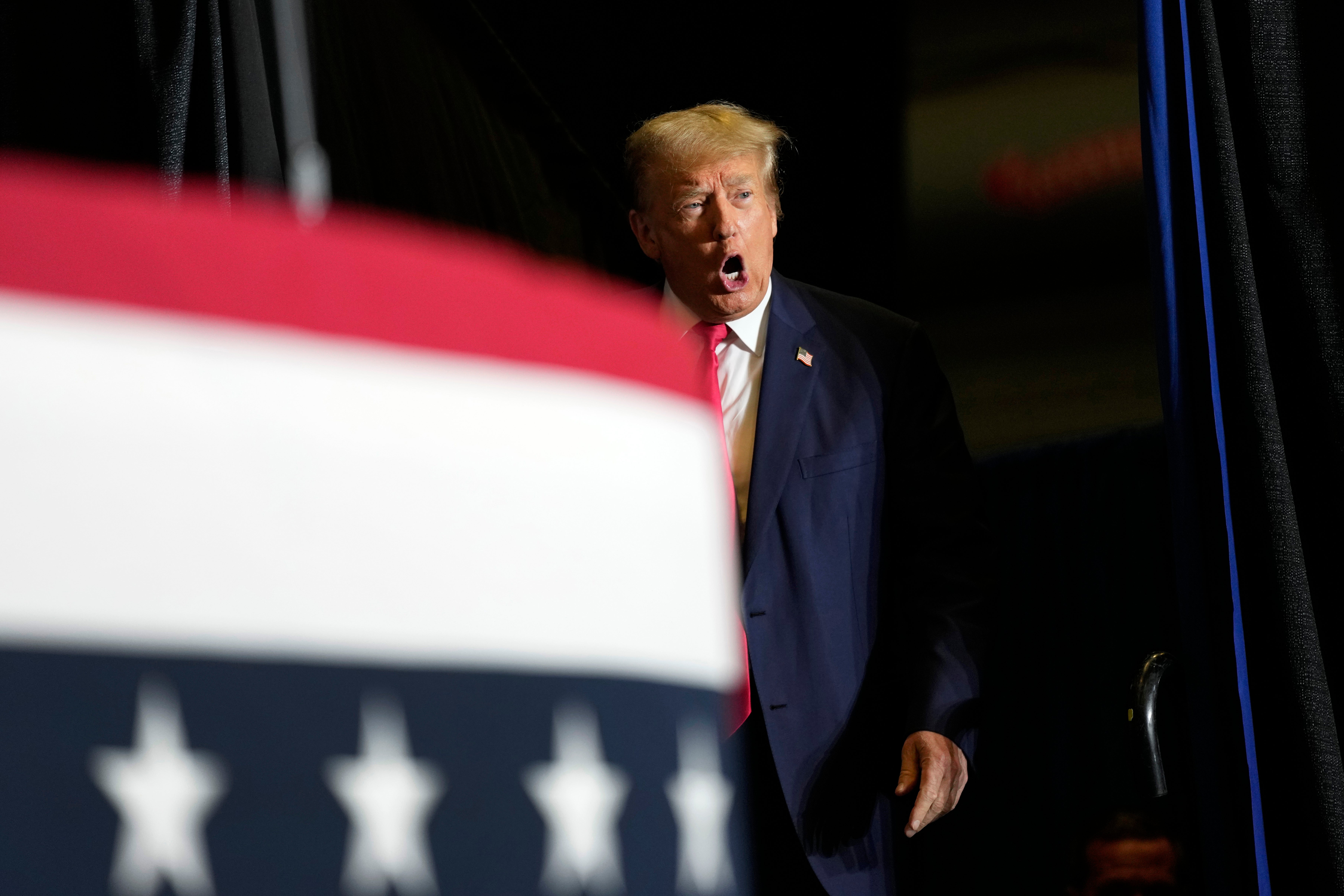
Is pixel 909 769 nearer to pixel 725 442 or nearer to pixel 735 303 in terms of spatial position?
pixel 725 442

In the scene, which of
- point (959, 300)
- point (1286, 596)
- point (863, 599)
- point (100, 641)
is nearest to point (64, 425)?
point (100, 641)

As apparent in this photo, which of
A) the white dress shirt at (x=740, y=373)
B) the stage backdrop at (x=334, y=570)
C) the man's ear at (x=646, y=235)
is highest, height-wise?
the man's ear at (x=646, y=235)

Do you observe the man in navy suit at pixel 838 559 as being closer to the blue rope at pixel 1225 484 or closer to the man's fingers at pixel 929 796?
the man's fingers at pixel 929 796

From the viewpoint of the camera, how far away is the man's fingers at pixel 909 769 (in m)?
1.45

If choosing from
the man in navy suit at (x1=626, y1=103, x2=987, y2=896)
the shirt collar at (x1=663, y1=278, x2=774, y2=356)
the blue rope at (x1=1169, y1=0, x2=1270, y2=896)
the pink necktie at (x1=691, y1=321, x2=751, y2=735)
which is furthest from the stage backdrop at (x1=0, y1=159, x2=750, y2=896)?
the shirt collar at (x1=663, y1=278, x2=774, y2=356)

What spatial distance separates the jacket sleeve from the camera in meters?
1.52

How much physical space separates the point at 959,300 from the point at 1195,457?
1.38 m

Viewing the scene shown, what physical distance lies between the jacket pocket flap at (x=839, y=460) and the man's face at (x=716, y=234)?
0.26m

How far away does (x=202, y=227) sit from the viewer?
463mm

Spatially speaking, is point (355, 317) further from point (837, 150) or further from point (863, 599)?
point (837, 150)

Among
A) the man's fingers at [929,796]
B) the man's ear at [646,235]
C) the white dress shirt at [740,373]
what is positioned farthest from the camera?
the man's ear at [646,235]

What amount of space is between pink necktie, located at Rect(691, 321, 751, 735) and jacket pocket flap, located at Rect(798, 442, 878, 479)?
0.09m

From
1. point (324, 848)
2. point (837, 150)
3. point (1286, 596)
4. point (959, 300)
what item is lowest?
point (324, 848)

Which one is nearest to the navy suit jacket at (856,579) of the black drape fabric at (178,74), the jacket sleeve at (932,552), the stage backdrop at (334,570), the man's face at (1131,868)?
the jacket sleeve at (932,552)
